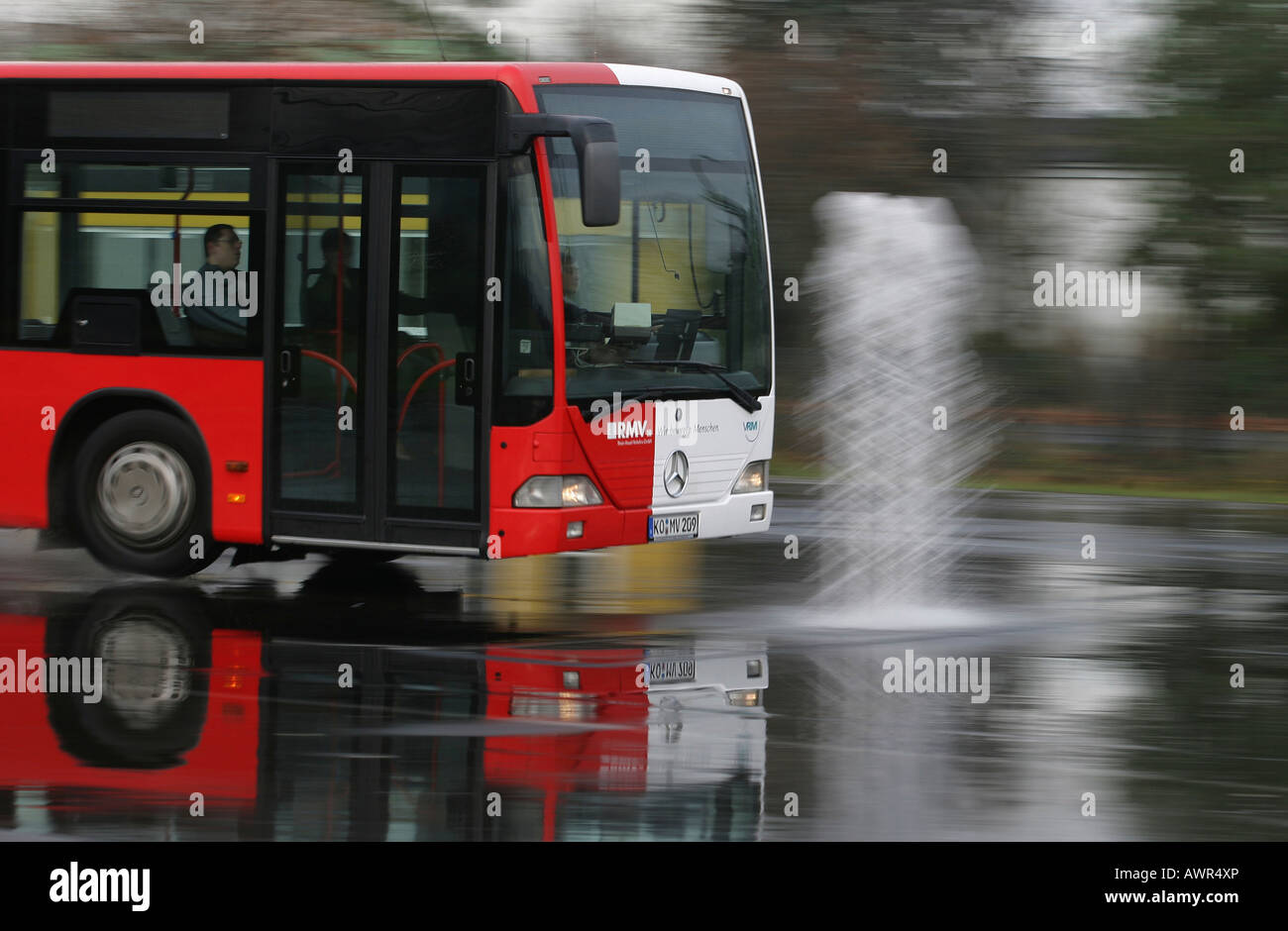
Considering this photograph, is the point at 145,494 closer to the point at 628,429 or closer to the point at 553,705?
the point at 628,429

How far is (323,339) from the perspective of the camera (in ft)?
37.9

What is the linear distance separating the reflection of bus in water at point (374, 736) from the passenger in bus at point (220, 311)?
5.57 feet

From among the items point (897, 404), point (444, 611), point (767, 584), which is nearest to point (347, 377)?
point (444, 611)

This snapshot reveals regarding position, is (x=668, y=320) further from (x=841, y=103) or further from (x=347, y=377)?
(x=841, y=103)

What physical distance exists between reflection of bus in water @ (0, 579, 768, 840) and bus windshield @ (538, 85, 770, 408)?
182 cm

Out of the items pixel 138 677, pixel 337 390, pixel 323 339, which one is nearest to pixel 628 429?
pixel 337 390

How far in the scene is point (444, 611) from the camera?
11.7 meters

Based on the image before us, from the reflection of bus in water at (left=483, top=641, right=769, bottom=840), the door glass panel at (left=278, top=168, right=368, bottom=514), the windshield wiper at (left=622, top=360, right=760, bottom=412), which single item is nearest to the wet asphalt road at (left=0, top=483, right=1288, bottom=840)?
the reflection of bus in water at (left=483, top=641, right=769, bottom=840)

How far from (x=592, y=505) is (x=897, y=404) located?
12.1 feet

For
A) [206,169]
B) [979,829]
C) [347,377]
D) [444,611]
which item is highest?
[206,169]

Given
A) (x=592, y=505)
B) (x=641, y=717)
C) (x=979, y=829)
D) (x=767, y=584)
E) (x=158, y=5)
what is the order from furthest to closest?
(x=158, y=5) < (x=767, y=584) < (x=592, y=505) < (x=641, y=717) < (x=979, y=829)

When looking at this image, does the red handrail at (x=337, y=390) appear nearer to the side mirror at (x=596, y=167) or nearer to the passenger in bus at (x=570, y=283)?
the passenger in bus at (x=570, y=283)

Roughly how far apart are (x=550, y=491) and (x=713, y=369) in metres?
1.47

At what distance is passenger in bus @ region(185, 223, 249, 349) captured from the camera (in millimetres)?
11805
